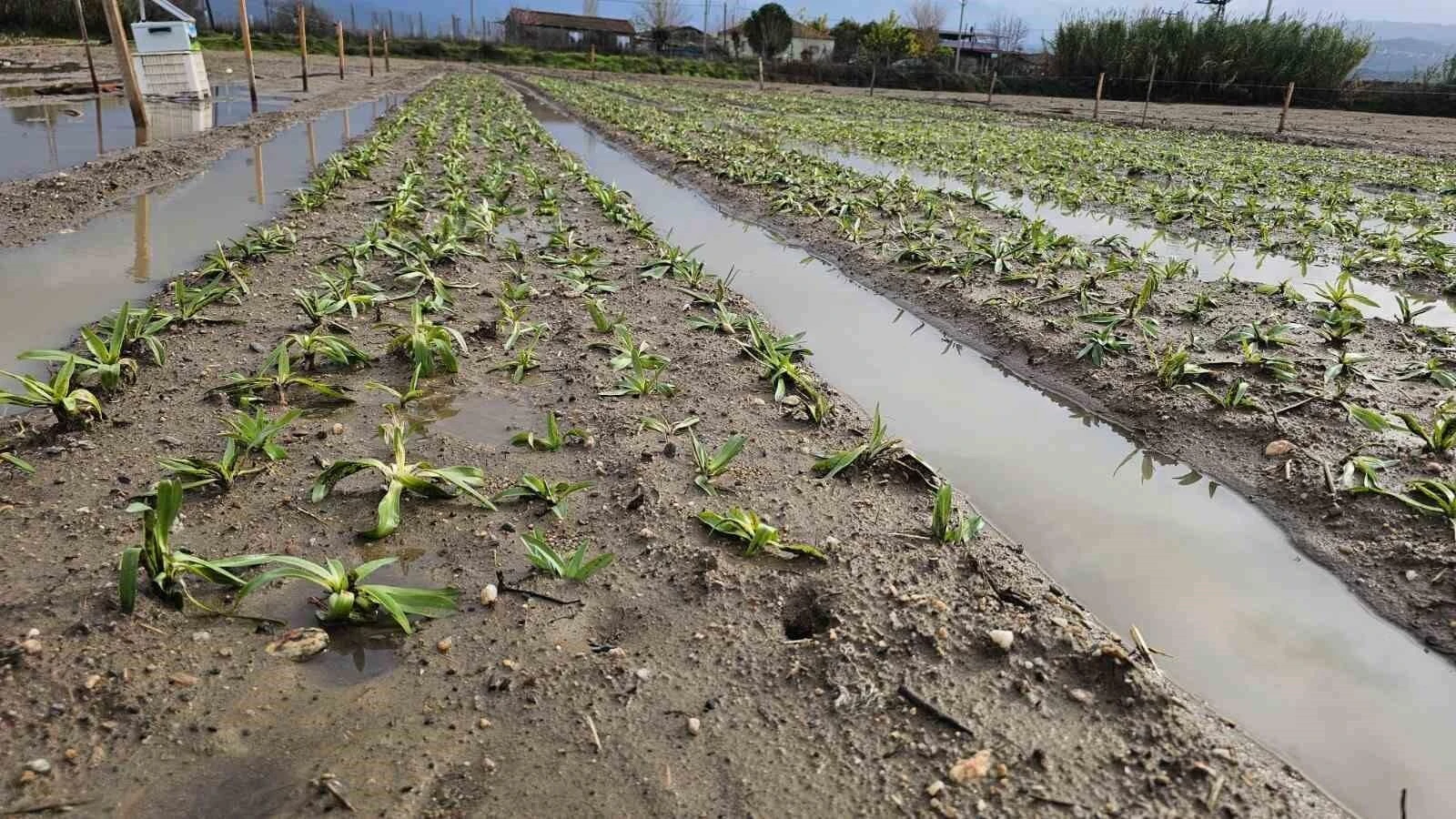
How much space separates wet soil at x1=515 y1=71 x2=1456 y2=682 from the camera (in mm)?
3160

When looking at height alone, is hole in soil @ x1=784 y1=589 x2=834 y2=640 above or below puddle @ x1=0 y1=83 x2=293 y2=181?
below

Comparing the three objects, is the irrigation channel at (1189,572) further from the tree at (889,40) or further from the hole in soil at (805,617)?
the tree at (889,40)

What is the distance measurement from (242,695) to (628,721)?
1.01 m

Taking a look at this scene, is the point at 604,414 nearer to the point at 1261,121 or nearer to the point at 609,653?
the point at 609,653

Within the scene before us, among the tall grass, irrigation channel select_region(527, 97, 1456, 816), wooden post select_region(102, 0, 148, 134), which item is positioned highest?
the tall grass

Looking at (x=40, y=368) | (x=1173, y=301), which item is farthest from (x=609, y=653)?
(x=1173, y=301)

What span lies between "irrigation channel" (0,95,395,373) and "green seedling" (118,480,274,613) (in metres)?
2.90

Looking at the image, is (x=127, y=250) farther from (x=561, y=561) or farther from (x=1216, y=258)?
(x=1216, y=258)

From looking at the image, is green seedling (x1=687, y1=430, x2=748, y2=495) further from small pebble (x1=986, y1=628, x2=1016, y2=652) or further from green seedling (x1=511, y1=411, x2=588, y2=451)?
small pebble (x1=986, y1=628, x2=1016, y2=652)

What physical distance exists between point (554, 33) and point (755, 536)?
73348 millimetres

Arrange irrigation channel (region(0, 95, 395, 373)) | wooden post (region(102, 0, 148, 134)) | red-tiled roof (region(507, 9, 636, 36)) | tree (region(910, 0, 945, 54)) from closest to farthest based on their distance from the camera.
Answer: irrigation channel (region(0, 95, 395, 373)), wooden post (region(102, 0, 148, 134)), tree (region(910, 0, 945, 54)), red-tiled roof (region(507, 9, 636, 36))

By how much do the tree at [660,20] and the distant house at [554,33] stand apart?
2.78 metres

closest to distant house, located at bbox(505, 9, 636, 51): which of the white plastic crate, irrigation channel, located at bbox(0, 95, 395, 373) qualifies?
the white plastic crate

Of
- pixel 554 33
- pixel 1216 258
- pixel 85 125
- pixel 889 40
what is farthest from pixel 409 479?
pixel 554 33
